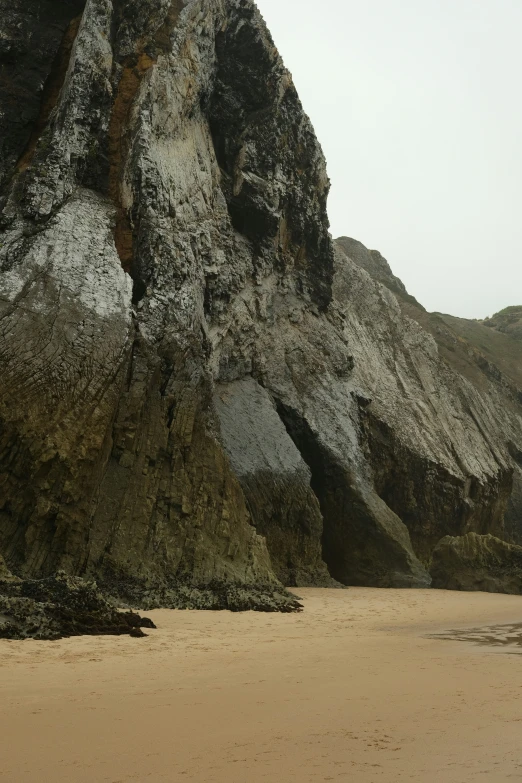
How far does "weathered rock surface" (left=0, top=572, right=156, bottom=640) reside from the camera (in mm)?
7340

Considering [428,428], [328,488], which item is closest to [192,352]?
[328,488]

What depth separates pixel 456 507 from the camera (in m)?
24.5

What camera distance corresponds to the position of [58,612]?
312 inches

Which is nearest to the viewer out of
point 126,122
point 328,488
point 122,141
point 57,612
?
point 57,612

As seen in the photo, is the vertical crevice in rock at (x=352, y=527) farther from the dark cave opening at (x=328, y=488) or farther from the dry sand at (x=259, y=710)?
the dry sand at (x=259, y=710)

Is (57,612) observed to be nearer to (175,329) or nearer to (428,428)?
(175,329)

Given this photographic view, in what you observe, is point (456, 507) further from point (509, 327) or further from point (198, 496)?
point (509, 327)

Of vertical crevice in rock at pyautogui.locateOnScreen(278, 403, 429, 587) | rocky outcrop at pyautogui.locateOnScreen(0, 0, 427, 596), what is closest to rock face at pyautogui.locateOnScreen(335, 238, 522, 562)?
rocky outcrop at pyautogui.locateOnScreen(0, 0, 427, 596)

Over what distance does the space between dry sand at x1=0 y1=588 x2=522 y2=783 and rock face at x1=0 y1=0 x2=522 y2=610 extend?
4.36 metres

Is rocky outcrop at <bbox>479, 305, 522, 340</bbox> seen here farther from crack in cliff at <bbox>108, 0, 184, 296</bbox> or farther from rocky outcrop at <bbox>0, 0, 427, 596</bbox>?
crack in cliff at <bbox>108, 0, 184, 296</bbox>

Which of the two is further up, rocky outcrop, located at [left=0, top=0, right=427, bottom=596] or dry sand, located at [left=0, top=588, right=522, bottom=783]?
rocky outcrop, located at [left=0, top=0, right=427, bottom=596]

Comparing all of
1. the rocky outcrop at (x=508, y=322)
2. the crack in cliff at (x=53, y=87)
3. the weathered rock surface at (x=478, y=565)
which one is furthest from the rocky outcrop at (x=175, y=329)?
the rocky outcrop at (x=508, y=322)

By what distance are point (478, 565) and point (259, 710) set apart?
1548 cm

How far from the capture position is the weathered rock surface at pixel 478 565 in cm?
1822
